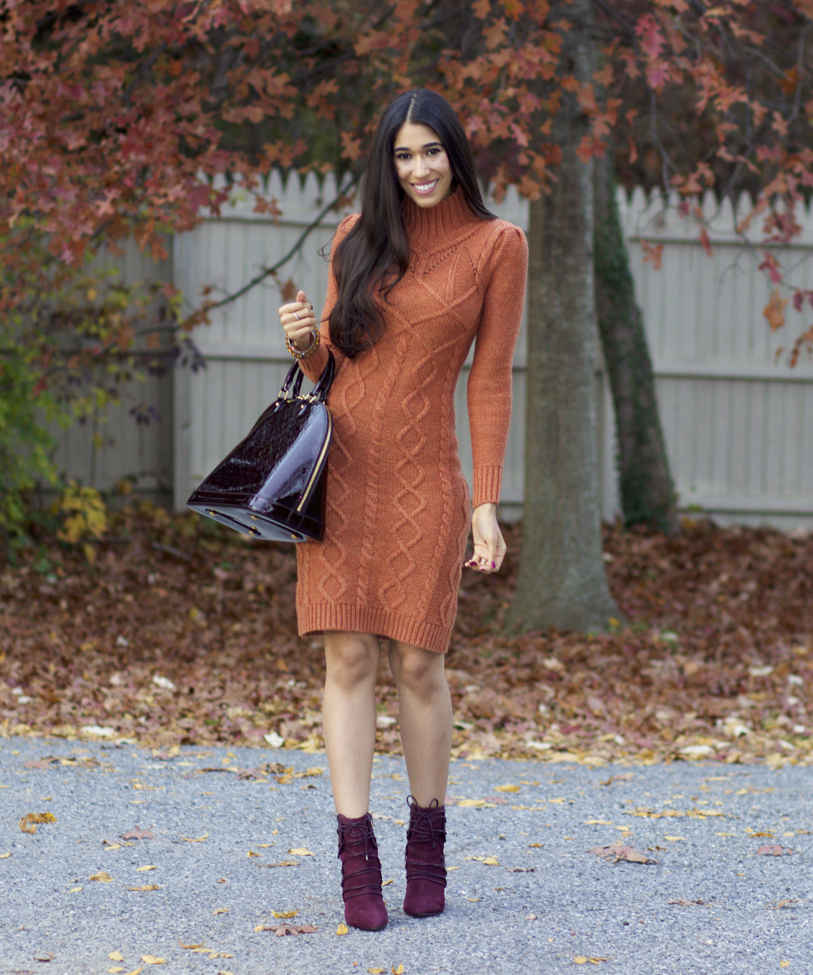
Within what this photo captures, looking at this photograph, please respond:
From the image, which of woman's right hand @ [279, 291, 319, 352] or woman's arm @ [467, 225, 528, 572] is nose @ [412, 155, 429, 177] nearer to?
Answer: woman's arm @ [467, 225, 528, 572]

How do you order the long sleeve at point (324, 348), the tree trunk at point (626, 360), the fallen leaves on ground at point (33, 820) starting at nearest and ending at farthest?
the long sleeve at point (324, 348) → the fallen leaves on ground at point (33, 820) → the tree trunk at point (626, 360)

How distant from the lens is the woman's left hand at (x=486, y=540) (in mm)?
2641

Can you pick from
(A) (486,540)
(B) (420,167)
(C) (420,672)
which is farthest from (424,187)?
(C) (420,672)

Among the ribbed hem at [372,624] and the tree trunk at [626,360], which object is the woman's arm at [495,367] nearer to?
the ribbed hem at [372,624]

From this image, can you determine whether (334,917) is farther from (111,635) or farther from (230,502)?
(111,635)

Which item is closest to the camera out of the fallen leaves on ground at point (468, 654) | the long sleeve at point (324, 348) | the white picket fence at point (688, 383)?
the long sleeve at point (324, 348)

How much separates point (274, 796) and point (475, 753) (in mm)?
1066

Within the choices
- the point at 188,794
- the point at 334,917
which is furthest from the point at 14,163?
the point at 334,917

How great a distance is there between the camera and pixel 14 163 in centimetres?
467

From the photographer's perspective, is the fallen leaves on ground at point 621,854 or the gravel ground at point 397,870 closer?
the gravel ground at point 397,870

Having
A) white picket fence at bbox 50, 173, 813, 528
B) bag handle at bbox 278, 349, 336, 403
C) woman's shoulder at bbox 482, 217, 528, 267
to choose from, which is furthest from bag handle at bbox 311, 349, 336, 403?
white picket fence at bbox 50, 173, 813, 528

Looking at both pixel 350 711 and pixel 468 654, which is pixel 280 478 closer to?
pixel 350 711

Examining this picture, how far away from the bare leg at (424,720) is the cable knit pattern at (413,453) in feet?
0.28

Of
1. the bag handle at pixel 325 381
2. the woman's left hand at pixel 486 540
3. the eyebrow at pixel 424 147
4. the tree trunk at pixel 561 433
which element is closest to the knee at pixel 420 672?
the woman's left hand at pixel 486 540
